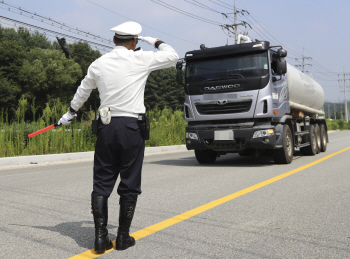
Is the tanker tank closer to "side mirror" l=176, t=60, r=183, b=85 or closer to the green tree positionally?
"side mirror" l=176, t=60, r=183, b=85

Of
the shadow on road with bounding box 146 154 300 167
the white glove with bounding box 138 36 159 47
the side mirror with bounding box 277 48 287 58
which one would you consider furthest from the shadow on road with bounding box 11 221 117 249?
the side mirror with bounding box 277 48 287 58

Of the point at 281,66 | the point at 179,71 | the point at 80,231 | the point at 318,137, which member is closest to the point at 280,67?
the point at 281,66

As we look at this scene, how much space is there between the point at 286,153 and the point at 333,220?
6062mm

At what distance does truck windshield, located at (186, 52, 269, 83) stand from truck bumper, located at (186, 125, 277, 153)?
4.12 feet

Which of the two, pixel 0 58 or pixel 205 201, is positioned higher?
pixel 0 58

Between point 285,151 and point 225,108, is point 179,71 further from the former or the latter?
point 285,151

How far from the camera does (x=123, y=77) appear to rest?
365 cm

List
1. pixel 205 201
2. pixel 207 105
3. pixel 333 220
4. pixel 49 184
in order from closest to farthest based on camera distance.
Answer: pixel 333 220 < pixel 205 201 < pixel 49 184 < pixel 207 105

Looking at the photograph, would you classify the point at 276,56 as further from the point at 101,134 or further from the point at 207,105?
the point at 101,134

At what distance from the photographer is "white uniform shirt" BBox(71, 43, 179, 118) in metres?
3.62

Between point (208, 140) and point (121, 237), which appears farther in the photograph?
point (208, 140)

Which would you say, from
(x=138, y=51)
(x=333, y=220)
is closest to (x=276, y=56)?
(x=333, y=220)

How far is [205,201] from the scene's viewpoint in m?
5.77

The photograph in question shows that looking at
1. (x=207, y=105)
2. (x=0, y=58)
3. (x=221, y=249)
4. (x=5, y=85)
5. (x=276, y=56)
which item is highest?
(x=0, y=58)
